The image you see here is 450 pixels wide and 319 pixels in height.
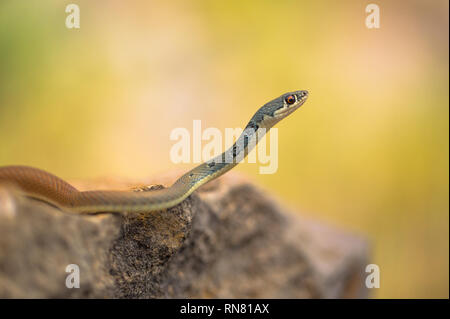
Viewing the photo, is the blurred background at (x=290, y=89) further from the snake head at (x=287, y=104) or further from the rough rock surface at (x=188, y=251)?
the snake head at (x=287, y=104)

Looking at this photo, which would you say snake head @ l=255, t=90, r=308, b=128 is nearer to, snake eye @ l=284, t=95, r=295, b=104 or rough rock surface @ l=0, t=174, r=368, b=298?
snake eye @ l=284, t=95, r=295, b=104

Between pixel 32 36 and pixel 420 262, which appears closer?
pixel 32 36

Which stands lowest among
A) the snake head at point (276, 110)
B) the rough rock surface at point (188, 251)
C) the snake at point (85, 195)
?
the rough rock surface at point (188, 251)

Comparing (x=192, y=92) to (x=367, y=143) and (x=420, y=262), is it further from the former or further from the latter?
(x=420, y=262)

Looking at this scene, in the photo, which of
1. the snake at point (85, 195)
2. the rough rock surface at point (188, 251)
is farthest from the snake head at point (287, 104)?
the snake at point (85, 195)

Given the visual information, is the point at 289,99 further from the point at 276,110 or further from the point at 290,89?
the point at 290,89
